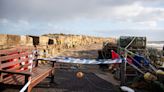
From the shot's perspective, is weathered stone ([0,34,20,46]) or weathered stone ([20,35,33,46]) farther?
weathered stone ([20,35,33,46])

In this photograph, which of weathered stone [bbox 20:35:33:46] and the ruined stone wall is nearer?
the ruined stone wall

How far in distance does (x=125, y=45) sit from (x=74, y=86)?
523 centimetres

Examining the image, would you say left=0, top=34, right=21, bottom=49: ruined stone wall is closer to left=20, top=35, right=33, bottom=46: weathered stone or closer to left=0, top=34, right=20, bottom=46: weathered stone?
left=0, top=34, right=20, bottom=46: weathered stone

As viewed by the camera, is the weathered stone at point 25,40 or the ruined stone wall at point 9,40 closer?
the ruined stone wall at point 9,40

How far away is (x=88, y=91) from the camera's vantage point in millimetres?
8227

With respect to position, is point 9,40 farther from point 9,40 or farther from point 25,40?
point 25,40

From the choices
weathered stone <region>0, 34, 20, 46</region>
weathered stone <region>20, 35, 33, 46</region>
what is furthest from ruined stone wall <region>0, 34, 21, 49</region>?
weathered stone <region>20, 35, 33, 46</region>

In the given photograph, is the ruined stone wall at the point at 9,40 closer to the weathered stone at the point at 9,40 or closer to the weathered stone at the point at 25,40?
the weathered stone at the point at 9,40

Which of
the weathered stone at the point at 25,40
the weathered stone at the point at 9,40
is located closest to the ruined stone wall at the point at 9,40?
the weathered stone at the point at 9,40

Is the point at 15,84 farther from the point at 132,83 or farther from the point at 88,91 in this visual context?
the point at 132,83

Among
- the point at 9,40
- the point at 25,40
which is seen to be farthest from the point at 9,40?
the point at 25,40

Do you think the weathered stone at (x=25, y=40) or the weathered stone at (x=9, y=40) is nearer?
the weathered stone at (x=9, y=40)

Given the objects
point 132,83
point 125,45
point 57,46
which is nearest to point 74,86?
point 132,83

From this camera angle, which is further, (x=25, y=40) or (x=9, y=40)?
(x=25, y=40)
